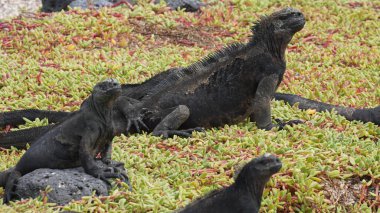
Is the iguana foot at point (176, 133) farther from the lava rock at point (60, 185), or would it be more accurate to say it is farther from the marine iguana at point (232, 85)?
the lava rock at point (60, 185)

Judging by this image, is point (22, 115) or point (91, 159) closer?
point (91, 159)

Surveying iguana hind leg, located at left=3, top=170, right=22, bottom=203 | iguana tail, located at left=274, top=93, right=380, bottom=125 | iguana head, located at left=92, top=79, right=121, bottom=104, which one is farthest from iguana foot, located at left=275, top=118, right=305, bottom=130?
iguana hind leg, located at left=3, top=170, right=22, bottom=203

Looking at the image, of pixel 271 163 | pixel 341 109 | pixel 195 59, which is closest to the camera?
pixel 271 163

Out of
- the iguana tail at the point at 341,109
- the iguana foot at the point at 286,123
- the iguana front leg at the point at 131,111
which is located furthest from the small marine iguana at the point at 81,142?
the iguana tail at the point at 341,109

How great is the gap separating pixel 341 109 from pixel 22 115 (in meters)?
2.93

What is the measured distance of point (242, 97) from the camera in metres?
7.14

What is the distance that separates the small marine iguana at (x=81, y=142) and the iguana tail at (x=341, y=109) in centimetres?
293

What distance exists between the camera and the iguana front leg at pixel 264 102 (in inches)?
275

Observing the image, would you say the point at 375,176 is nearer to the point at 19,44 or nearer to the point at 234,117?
the point at 234,117

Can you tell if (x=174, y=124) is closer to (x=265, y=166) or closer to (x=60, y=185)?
(x=60, y=185)

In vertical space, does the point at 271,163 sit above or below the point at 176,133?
above

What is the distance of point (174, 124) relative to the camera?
22.5 ft

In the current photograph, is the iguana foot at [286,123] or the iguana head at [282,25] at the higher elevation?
the iguana head at [282,25]

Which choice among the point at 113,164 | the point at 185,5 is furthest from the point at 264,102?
the point at 185,5
